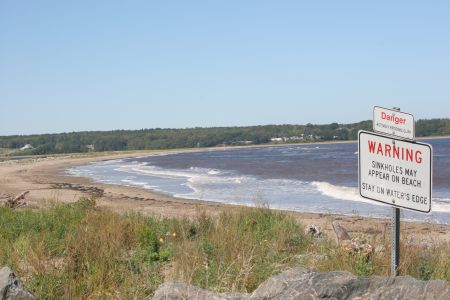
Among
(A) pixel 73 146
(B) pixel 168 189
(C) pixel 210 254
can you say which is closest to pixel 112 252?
(C) pixel 210 254

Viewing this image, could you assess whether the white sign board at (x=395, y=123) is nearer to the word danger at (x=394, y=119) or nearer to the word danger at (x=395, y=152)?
the word danger at (x=394, y=119)

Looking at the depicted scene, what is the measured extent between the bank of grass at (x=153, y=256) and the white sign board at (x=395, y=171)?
1.22 m

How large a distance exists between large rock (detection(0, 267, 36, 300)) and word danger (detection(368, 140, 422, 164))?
316 cm

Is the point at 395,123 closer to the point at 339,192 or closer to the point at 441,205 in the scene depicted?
the point at 441,205

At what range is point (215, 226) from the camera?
9188 millimetres

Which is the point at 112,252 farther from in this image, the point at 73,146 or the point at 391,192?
the point at 73,146

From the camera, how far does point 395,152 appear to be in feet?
14.0

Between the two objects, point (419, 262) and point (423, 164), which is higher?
point (423, 164)

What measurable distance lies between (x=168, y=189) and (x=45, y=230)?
72.4 ft

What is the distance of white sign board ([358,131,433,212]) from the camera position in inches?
165

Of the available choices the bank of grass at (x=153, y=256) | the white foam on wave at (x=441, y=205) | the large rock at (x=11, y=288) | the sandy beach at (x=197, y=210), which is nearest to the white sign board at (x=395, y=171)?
the bank of grass at (x=153, y=256)

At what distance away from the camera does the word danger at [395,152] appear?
4.22m

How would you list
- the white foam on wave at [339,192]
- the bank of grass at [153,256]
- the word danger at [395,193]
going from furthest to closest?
1. the white foam on wave at [339,192]
2. the bank of grass at [153,256]
3. the word danger at [395,193]

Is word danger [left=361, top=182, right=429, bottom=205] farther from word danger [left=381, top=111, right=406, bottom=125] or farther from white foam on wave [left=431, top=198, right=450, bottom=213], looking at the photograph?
white foam on wave [left=431, top=198, right=450, bottom=213]
